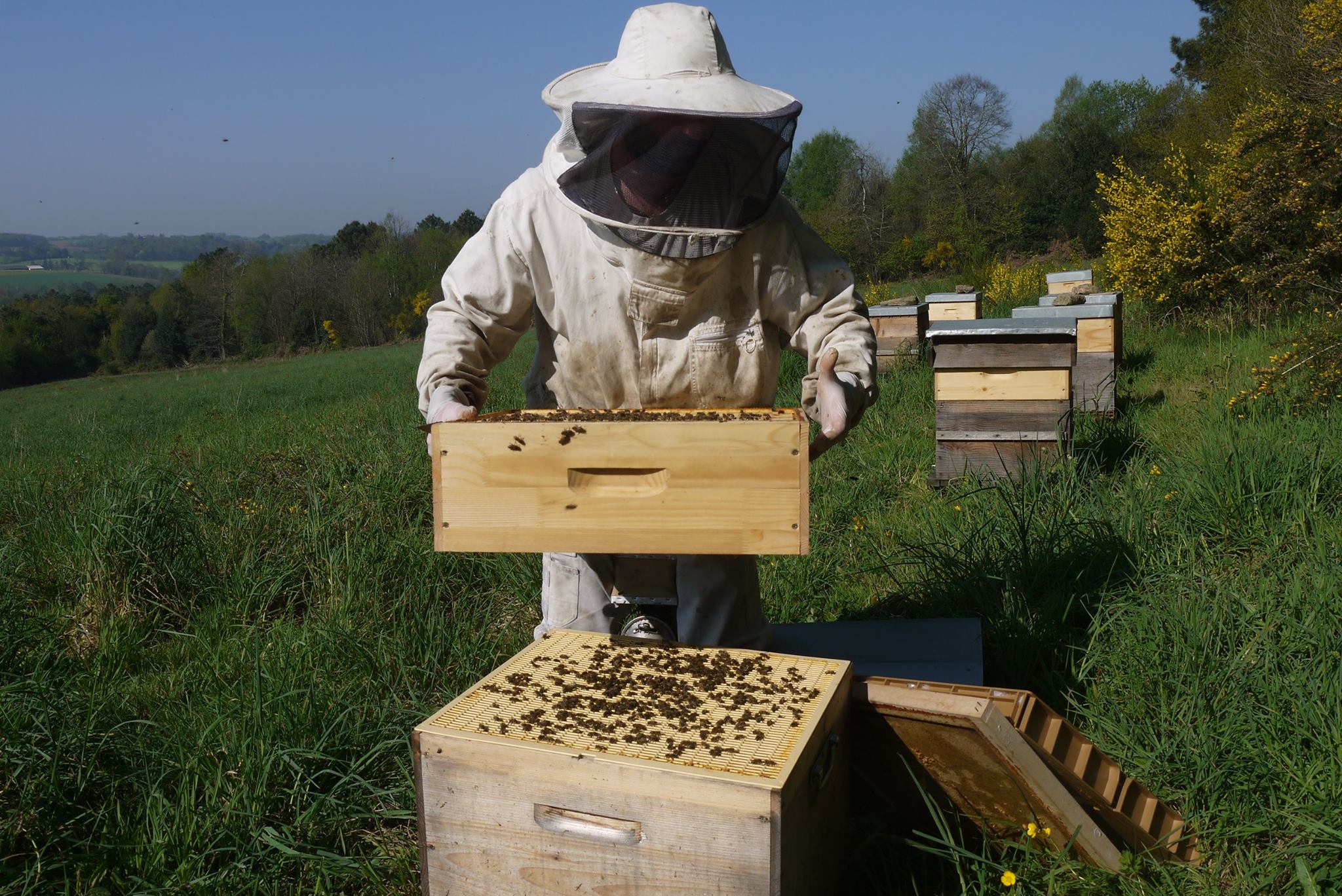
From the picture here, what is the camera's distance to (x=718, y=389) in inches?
101

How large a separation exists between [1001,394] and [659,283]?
356 centimetres

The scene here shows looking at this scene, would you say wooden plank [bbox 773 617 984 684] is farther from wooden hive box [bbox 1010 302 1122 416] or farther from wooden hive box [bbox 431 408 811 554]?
wooden hive box [bbox 1010 302 1122 416]

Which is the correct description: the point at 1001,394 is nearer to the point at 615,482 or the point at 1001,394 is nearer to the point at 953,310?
the point at 615,482

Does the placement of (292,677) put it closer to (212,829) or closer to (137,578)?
(212,829)

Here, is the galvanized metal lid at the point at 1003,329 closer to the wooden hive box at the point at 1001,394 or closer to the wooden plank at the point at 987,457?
the wooden hive box at the point at 1001,394

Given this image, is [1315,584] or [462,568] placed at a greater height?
[1315,584]

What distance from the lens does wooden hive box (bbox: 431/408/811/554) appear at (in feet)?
6.15

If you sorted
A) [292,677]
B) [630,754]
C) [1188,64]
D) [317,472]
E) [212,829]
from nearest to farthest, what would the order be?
[630,754] < [212,829] < [292,677] < [317,472] < [1188,64]

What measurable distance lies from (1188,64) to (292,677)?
39378 mm

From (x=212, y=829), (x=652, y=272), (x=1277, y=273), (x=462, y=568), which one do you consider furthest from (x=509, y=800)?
(x=1277, y=273)

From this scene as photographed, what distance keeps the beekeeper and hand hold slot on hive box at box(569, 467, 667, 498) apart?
1.38 feet

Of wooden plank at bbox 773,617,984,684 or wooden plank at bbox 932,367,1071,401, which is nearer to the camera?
wooden plank at bbox 773,617,984,684

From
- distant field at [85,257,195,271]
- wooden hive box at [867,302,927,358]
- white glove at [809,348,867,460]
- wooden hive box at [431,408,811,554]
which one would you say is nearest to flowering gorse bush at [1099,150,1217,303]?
wooden hive box at [867,302,927,358]

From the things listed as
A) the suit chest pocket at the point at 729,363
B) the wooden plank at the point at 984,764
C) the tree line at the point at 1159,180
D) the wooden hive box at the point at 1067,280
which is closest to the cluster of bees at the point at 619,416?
the suit chest pocket at the point at 729,363
